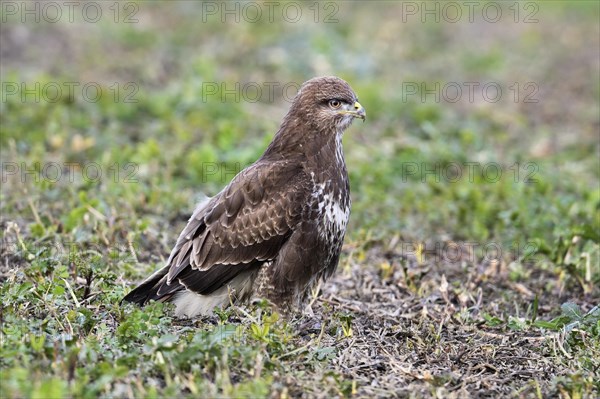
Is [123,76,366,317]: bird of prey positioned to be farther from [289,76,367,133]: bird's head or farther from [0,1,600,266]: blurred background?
[0,1,600,266]: blurred background

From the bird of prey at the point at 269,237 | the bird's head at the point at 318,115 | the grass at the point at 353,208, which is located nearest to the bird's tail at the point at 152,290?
the bird of prey at the point at 269,237

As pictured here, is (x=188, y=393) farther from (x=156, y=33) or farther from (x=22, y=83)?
(x=156, y=33)

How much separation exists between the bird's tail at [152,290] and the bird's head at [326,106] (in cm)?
146

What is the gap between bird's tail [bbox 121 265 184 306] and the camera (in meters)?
6.26

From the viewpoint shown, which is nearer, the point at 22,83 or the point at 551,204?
the point at 551,204

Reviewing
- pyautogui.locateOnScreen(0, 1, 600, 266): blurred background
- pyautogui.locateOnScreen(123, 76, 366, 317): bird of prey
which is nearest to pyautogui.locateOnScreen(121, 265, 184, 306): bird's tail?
pyautogui.locateOnScreen(123, 76, 366, 317): bird of prey

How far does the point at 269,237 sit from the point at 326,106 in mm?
1091

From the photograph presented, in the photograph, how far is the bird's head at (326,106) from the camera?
6758 mm

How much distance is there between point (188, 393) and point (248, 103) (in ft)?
25.0

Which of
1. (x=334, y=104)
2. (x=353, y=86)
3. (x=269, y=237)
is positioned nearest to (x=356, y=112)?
(x=334, y=104)

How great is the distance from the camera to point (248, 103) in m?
12.3

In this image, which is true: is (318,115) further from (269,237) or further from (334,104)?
(269,237)

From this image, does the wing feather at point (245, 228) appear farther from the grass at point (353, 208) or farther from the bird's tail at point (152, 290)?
the grass at point (353, 208)

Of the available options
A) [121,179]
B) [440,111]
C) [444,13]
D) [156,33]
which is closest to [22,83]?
[121,179]
